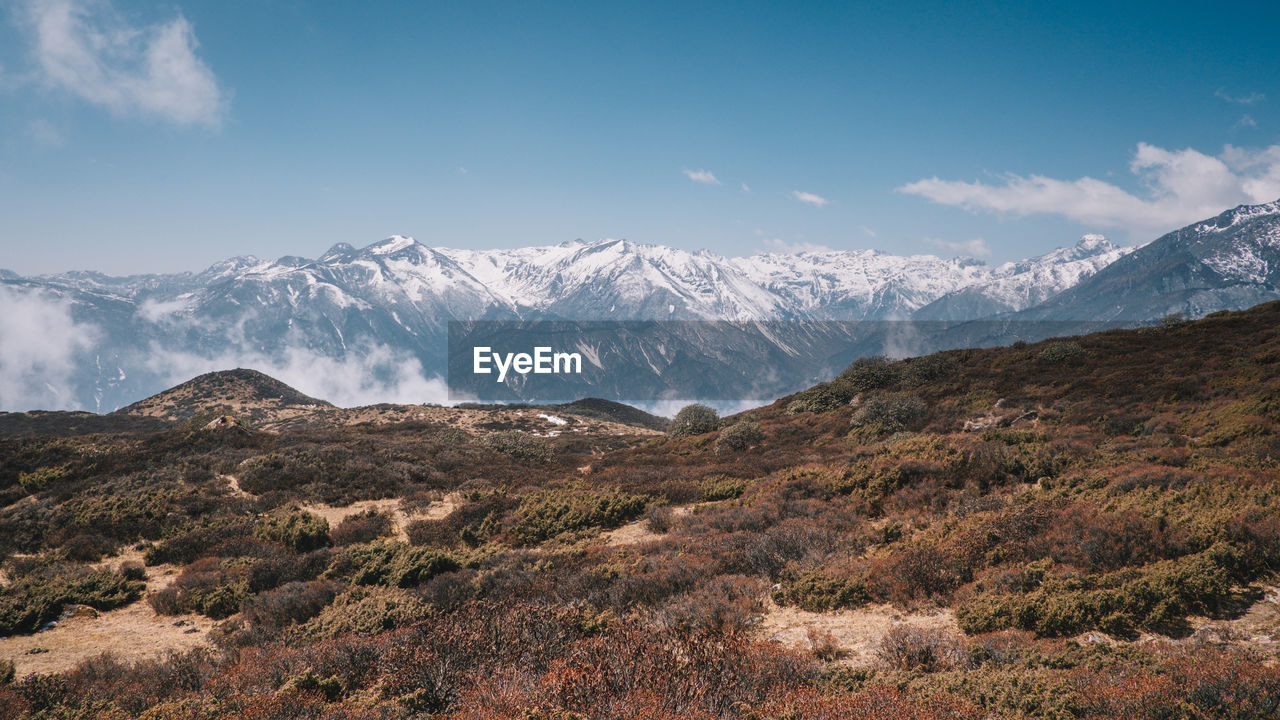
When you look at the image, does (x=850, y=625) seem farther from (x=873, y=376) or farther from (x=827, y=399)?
(x=873, y=376)

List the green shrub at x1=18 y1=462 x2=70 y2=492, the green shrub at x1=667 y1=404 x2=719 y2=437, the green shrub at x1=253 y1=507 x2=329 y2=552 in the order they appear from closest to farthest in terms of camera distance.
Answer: the green shrub at x1=253 y1=507 x2=329 y2=552, the green shrub at x1=18 y1=462 x2=70 y2=492, the green shrub at x1=667 y1=404 x2=719 y2=437

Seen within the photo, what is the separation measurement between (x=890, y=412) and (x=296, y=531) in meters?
27.8

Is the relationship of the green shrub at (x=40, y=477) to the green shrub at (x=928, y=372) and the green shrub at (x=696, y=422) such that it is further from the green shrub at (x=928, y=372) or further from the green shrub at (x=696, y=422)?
the green shrub at (x=928, y=372)

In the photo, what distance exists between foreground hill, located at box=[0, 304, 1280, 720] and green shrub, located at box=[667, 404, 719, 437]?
61.0 feet

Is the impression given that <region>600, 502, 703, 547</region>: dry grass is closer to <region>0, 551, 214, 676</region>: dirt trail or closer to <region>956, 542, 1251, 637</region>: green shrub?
<region>956, 542, 1251, 637</region>: green shrub

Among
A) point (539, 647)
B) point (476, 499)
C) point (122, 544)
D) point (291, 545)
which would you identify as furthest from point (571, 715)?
point (122, 544)

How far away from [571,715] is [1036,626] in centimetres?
696

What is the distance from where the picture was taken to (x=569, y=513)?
697 inches

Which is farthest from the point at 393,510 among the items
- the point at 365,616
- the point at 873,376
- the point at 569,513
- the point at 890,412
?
the point at 873,376

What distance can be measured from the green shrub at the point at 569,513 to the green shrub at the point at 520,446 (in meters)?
16.2

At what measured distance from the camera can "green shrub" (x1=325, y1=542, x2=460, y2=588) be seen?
1289 cm

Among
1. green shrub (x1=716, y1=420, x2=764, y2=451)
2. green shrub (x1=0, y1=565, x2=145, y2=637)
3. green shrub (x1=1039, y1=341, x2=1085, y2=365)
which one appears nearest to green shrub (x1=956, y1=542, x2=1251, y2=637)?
green shrub (x1=0, y1=565, x2=145, y2=637)

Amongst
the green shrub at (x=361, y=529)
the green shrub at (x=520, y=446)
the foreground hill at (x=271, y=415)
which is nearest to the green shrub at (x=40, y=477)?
the green shrub at (x=361, y=529)

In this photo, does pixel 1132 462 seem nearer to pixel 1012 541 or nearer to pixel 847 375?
pixel 1012 541
